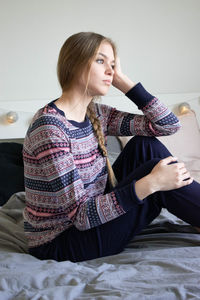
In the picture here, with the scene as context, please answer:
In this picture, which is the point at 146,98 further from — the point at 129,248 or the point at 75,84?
the point at 129,248

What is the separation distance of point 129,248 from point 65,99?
1.89 feet

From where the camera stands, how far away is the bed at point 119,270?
94 centimetres

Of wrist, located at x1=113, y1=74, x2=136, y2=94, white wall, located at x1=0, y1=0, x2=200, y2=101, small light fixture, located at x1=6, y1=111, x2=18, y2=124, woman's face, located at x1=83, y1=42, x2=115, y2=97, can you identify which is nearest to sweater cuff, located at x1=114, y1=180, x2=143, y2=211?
woman's face, located at x1=83, y1=42, x2=115, y2=97

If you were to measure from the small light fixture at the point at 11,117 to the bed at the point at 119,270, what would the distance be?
101 cm

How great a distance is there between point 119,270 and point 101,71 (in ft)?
2.20

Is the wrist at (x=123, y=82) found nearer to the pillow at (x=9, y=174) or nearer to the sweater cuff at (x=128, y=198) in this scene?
the sweater cuff at (x=128, y=198)

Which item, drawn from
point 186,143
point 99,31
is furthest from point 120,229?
point 99,31

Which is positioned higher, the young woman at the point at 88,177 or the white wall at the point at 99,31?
the white wall at the point at 99,31

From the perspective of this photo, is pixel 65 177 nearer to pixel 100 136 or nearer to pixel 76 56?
pixel 100 136

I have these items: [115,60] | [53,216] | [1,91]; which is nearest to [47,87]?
[1,91]

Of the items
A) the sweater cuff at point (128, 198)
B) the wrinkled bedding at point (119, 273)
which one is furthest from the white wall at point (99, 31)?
the sweater cuff at point (128, 198)

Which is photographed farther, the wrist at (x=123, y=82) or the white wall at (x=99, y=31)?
the white wall at (x=99, y=31)

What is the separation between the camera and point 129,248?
134 cm

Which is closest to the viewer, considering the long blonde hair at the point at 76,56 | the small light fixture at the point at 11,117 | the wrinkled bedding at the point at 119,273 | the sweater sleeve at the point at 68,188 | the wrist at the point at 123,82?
the wrinkled bedding at the point at 119,273
